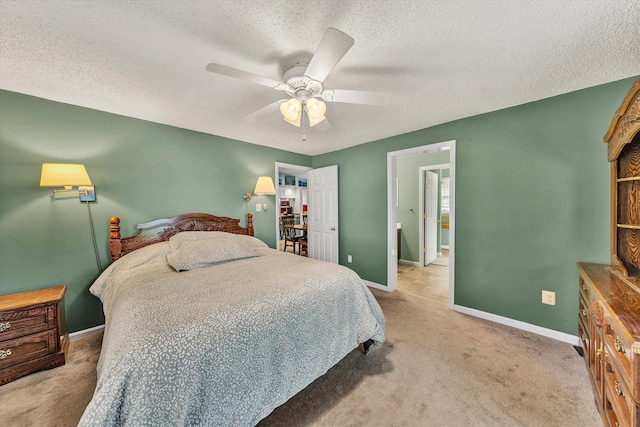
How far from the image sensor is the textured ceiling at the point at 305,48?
3.96 feet

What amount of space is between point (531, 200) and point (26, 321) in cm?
451

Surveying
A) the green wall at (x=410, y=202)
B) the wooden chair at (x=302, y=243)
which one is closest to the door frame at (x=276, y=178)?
the wooden chair at (x=302, y=243)

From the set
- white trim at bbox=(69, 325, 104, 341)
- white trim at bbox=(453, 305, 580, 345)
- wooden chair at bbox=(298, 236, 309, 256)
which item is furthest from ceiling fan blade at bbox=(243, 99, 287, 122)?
wooden chair at bbox=(298, 236, 309, 256)

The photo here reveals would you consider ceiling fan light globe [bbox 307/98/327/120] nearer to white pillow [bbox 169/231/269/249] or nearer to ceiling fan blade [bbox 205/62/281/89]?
ceiling fan blade [bbox 205/62/281/89]

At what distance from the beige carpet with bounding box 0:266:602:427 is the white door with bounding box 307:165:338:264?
2.07 meters

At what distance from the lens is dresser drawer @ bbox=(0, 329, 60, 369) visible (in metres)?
1.71

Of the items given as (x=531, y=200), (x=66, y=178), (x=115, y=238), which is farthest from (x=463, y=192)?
(x=66, y=178)

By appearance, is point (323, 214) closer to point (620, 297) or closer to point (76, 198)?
point (76, 198)

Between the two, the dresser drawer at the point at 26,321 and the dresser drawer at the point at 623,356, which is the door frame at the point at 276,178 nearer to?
the dresser drawer at the point at 26,321

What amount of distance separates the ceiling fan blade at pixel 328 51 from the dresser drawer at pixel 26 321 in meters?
2.69

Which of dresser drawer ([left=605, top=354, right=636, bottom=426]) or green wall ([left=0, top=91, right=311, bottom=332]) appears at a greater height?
green wall ([left=0, top=91, right=311, bottom=332])

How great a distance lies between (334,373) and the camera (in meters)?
1.82

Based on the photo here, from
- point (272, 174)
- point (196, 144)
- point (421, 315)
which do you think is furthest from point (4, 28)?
point (421, 315)

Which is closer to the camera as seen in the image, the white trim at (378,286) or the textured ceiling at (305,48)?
the textured ceiling at (305,48)
